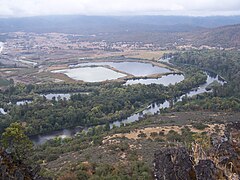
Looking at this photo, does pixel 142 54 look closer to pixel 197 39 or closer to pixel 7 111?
pixel 197 39

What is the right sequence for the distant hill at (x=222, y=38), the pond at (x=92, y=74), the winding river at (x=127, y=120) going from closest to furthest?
the winding river at (x=127, y=120)
the pond at (x=92, y=74)
the distant hill at (x=222, y=38)

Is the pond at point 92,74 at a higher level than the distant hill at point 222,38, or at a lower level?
lower

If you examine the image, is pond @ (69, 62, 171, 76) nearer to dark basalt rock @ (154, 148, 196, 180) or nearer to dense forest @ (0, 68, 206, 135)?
dense forest @ (0, 68, 206, 135)

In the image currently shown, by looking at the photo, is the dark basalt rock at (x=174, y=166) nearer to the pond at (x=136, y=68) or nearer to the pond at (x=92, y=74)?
the pond at (x=92, y=74)

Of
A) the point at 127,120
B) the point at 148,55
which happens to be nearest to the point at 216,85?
the point at 127,120

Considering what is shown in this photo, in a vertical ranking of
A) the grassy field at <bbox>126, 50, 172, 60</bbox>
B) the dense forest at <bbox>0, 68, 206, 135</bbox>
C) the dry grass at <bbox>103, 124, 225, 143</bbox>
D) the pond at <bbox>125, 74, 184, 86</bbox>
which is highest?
the dry grass at <bbox>103, 124, 225, 143</bbox>

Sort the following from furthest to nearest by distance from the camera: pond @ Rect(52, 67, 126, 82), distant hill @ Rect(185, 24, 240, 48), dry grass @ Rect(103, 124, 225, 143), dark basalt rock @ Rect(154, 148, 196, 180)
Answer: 1. distant hill @ Rect(185, 24, 240, 48)
2. pond @ Rect(52, 67, 126, 82)
3. dry grass @ Rect(103, 124, 225, 143)
4. dark basalt rock @ Rect(154, 148, 196, 180)

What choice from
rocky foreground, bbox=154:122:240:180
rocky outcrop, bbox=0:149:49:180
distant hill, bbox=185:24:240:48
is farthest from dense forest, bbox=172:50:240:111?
rocky outcrop, bbox=0:149:49:180

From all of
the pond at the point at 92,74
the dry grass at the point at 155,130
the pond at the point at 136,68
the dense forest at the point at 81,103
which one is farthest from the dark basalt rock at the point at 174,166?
A: the pond at the point at 136,68
